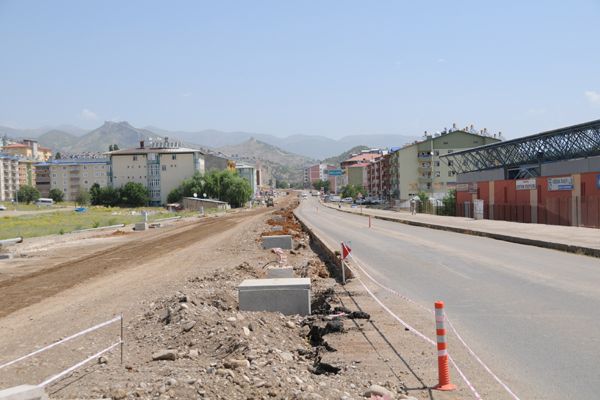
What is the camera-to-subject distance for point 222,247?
97.1 feet

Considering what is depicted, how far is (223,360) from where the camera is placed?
24.2 feet

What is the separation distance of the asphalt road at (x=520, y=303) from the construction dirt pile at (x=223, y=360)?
1695 mm

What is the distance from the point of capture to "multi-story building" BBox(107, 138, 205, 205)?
130750 mm

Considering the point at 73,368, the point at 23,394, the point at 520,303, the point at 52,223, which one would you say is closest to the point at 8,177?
the point at 52,223

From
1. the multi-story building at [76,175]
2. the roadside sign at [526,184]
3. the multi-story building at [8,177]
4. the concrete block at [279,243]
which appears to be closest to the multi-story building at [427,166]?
the roadside sign at [526,184]

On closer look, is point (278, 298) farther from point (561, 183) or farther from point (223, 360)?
point (561, 183)

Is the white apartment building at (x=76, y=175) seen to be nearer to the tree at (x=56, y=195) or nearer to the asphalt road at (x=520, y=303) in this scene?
the tree at (x=56, y=195)

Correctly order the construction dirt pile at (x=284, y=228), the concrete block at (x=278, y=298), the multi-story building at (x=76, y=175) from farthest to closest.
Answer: the multi-story building at (x=76, y=175)
the construction dirt pile at (x=284, y=228)
the concrete block at (x=278, y=298)

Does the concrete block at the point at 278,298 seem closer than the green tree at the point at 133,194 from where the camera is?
Yes

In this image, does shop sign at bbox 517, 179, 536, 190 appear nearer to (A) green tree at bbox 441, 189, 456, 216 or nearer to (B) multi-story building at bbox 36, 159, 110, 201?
(A) green tree at bbox 441, 189, 456, 216

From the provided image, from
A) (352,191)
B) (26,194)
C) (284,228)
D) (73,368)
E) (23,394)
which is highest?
(26,194)

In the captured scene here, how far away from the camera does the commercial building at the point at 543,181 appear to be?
33.6 metres

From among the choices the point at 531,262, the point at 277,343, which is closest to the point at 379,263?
the point at 531,262

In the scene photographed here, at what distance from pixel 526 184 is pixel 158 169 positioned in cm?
10209
